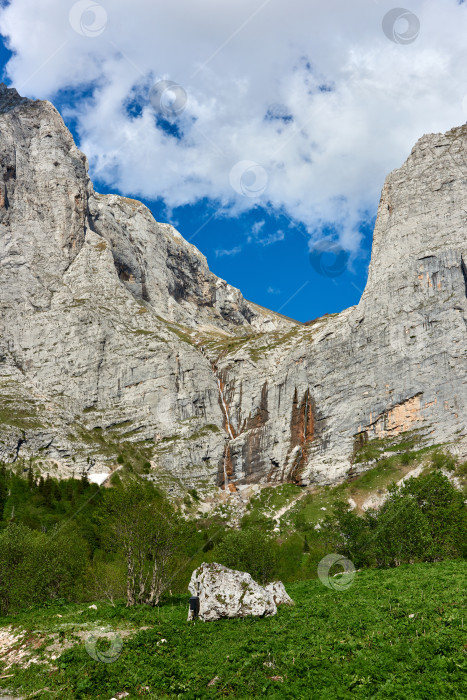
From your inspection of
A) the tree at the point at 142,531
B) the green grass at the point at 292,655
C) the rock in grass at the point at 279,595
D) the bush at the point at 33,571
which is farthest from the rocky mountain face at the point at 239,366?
the green grass at the point at 292,655

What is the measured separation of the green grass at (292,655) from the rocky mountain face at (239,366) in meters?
90.0

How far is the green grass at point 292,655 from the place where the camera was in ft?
52.3

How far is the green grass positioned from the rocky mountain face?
9003 cm

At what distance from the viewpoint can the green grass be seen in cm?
1594

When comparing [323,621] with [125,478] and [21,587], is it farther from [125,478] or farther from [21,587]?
[125,478]

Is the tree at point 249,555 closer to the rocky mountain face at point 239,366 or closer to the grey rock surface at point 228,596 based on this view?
the grey rock surface at point 228,596

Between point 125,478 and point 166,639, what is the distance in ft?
324

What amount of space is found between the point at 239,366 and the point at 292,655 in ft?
461

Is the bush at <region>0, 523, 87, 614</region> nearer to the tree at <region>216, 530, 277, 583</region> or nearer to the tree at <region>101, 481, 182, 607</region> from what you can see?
the tree at <region>101, 481, 182, 607</region>

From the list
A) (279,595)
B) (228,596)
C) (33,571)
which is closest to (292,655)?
(228,596)

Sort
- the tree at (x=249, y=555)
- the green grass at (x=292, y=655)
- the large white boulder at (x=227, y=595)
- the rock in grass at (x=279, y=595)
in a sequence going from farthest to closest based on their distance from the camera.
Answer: the tree at (x=249, y=555) → the rock in grass at (x=279, y=595) → the large white boulder at (x=227, y=595) → the green grass at (x=292, y=655)

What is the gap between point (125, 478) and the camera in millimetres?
116875

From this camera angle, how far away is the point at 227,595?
26.4 metres

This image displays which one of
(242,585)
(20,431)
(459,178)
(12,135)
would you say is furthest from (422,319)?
(12,135)
